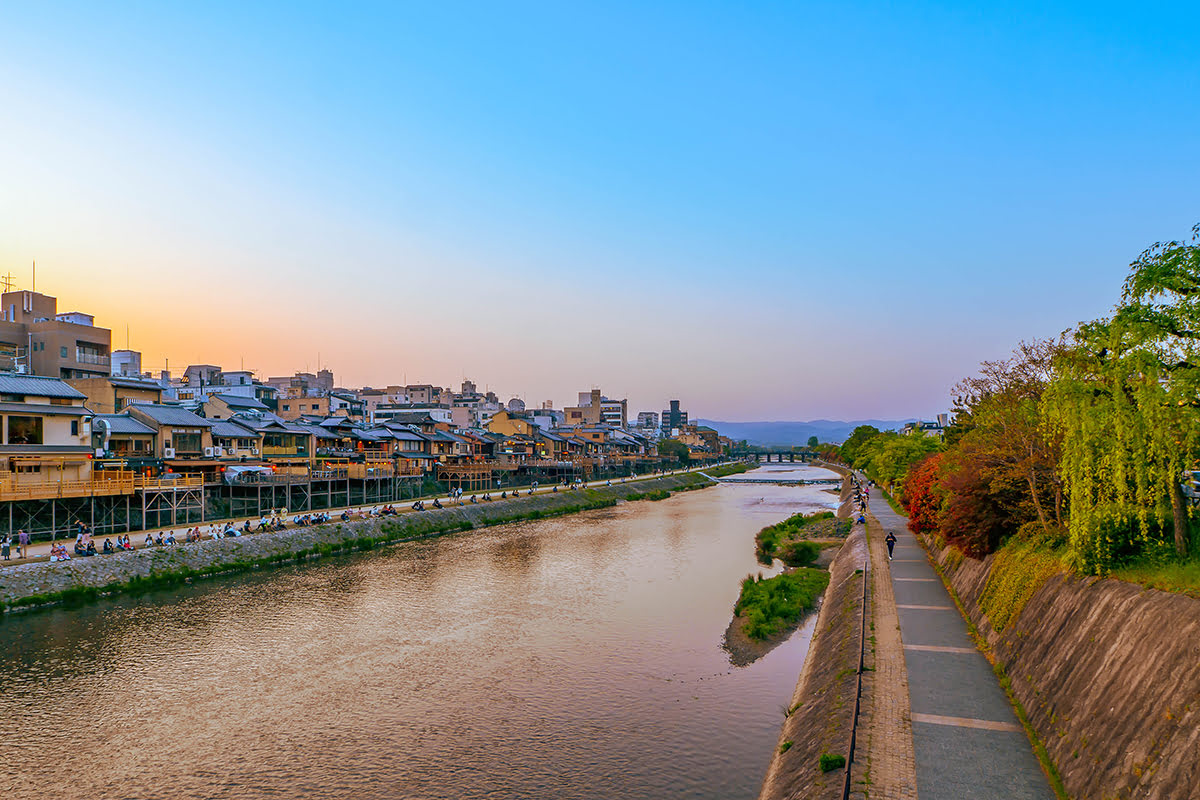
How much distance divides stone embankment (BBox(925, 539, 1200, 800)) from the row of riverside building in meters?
43.8

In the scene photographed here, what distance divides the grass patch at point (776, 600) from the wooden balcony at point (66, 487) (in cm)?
3518

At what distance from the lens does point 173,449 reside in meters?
49.6

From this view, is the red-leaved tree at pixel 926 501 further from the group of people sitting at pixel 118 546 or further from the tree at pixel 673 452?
the tree at pixel 673 452

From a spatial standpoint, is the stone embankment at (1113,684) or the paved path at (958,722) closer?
the stone embankment at (1113,684)

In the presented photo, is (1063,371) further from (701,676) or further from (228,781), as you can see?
(228,781)

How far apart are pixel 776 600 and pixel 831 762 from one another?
58.6 ft

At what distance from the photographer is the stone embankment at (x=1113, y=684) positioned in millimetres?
9938

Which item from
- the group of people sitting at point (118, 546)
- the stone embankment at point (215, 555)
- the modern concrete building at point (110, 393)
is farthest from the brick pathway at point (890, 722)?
the modern concrete building at point (110, 393)

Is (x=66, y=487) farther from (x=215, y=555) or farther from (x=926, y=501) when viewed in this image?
(x=926, y=501)

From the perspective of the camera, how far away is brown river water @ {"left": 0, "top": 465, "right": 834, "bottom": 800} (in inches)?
640

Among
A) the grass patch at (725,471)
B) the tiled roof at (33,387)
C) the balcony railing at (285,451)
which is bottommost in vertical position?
the grass patch at (725,471)

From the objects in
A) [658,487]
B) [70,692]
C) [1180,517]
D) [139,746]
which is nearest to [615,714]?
[139,746]

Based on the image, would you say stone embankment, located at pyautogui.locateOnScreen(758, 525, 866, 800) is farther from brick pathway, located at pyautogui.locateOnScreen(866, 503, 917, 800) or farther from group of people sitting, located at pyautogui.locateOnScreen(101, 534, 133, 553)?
group of people sitting, located at pyautogui.locateOnScreen(101, 534, 133, 553)

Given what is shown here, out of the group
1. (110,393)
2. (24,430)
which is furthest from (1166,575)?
(110,393)
